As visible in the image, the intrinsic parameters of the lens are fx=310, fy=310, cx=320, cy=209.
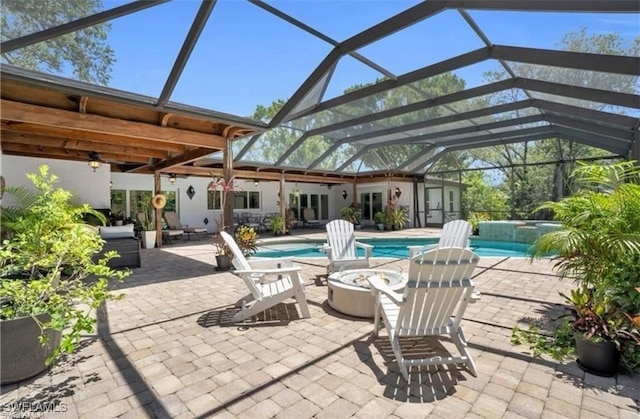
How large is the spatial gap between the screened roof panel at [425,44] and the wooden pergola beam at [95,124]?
351 centimetres

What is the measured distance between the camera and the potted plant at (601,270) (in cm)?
241

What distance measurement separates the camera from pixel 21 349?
2.26 meters

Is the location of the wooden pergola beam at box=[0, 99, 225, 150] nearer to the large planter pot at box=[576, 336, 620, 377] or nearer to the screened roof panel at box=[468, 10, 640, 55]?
the screened roof panel at box=[468, 10, 640, 55]

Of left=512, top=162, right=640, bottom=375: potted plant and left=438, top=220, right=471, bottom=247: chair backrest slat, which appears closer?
left=512, top=162, right=640, bottom=375: potted plant

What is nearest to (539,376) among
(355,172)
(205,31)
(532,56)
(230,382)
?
(230,382)

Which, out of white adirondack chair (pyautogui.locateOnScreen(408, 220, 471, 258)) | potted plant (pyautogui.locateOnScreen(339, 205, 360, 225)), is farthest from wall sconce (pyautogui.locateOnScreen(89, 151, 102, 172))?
potted plant (pyautogui.locateOnScreen(339, 205, 360, 225))

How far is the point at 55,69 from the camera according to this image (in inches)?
167

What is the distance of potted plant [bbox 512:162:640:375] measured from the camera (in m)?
2.41

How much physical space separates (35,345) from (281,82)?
222 inches

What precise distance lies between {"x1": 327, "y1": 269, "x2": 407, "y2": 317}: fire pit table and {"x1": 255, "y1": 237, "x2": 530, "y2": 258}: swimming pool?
16.8ft

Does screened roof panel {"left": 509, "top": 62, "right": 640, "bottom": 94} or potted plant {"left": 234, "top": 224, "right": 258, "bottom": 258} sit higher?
screened roof panel {"left": 509, "top": 62, "right": 640, "bottom": 94}

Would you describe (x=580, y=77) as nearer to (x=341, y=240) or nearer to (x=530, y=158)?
(x=341, y=240)

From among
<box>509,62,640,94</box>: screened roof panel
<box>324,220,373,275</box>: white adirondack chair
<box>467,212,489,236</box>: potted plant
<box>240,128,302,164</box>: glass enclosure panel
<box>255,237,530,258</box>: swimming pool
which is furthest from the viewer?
<box>467,212,489,236</box>: potted plant

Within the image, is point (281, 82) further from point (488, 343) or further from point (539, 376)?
point (539, 376)
